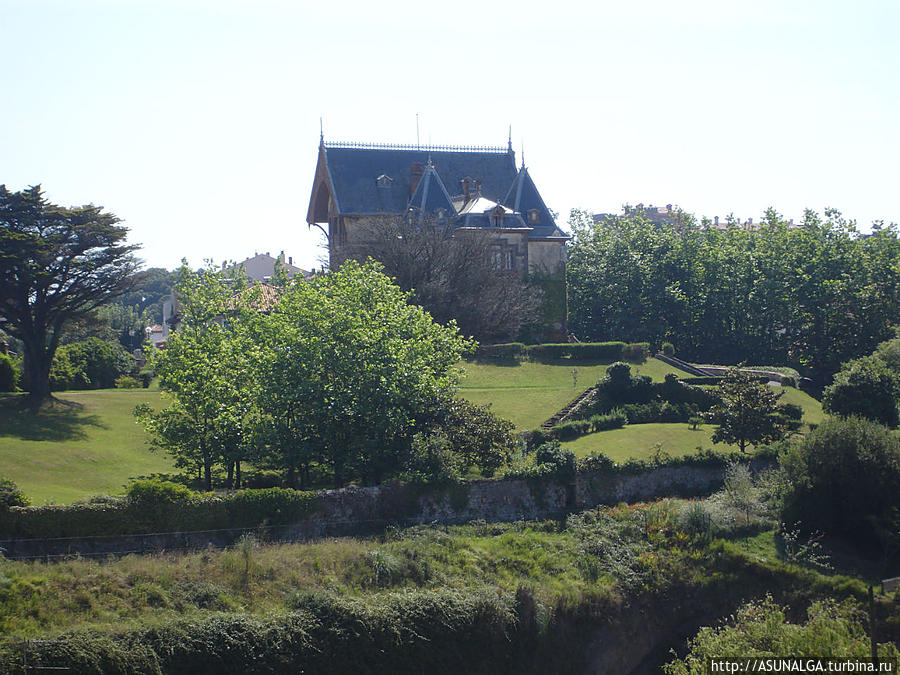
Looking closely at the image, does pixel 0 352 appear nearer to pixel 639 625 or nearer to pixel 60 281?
pixel 60 281

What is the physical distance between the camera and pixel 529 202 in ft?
210

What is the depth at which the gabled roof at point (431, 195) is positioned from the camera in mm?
60750

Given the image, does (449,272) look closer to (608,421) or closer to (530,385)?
(530,385)

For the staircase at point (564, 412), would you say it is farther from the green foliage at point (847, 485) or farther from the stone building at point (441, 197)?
the stone building at point (441, 197)

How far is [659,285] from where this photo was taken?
216 feet

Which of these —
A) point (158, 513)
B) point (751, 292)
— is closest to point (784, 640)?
point (158, 513)

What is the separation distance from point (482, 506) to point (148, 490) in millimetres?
11208

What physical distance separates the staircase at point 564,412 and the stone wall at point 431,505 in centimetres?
633

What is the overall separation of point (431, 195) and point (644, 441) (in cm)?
3055

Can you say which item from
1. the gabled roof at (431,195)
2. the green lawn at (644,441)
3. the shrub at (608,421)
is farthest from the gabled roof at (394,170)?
the green lawn at (644,441)

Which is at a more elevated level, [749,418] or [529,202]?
[529,202]

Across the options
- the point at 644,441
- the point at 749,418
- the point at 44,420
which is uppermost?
the point at 749,418

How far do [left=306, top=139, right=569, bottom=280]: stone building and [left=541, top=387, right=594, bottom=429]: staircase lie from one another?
19.7 meters

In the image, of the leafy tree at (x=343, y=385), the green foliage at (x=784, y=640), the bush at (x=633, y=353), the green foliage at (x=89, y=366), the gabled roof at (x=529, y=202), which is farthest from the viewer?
the gabled roof at (x=529, y=202)
